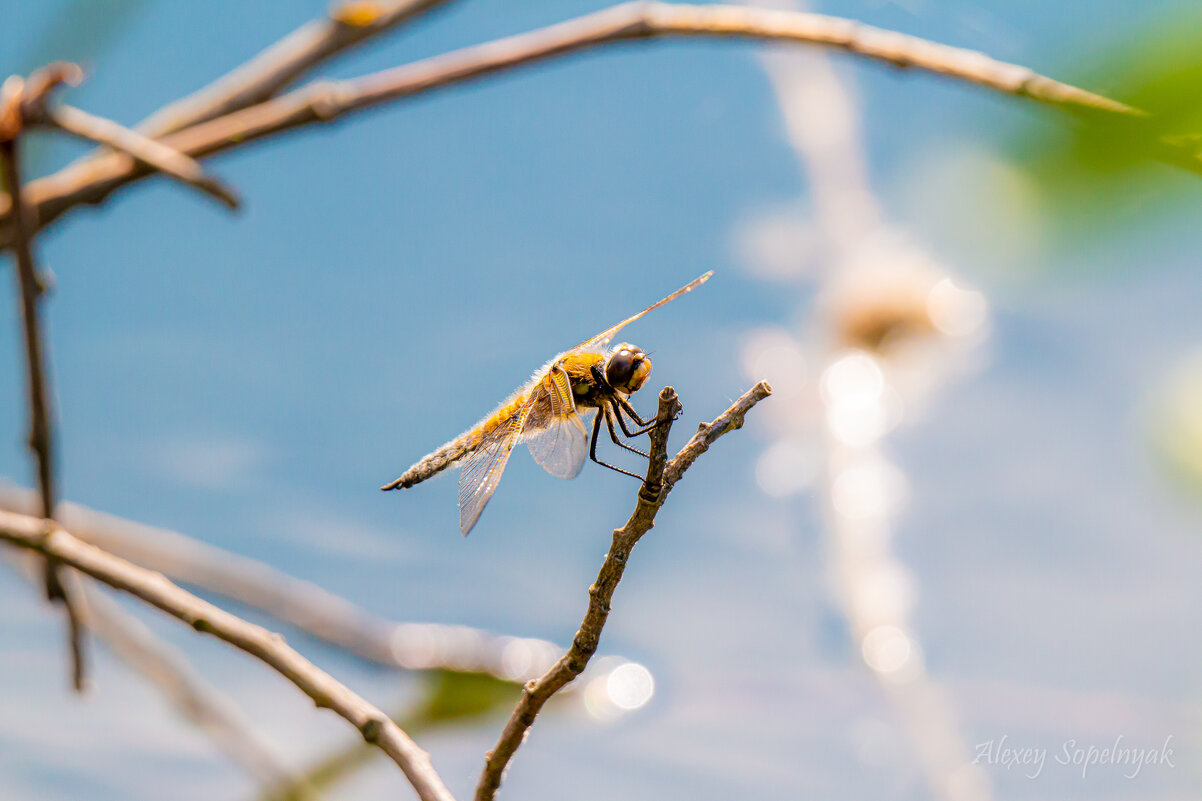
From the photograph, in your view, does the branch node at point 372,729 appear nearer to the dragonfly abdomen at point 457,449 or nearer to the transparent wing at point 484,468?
the transparent wing at point 484,468

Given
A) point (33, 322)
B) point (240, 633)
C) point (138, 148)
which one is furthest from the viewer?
point (33, 322)

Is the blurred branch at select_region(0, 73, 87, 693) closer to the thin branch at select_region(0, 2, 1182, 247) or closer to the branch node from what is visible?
the thin branch at select_region(0, 2, 1182, 247)

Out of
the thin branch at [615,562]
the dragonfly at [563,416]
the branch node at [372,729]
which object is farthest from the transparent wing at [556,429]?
the branch node at [372,729]

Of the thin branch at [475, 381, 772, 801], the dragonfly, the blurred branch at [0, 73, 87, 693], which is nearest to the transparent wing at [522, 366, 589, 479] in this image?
the dragonfly

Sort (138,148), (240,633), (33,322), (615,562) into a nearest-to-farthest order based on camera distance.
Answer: (615,562) < (240,633) < (138,148) < (33,322)

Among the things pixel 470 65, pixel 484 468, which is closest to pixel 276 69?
pixel 470 65

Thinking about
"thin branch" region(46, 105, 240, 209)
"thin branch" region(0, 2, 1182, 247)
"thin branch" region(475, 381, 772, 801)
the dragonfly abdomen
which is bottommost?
"thin branch" region(475, 381, 772, 801)

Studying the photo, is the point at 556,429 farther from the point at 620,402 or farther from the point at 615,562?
the point at 615,562
